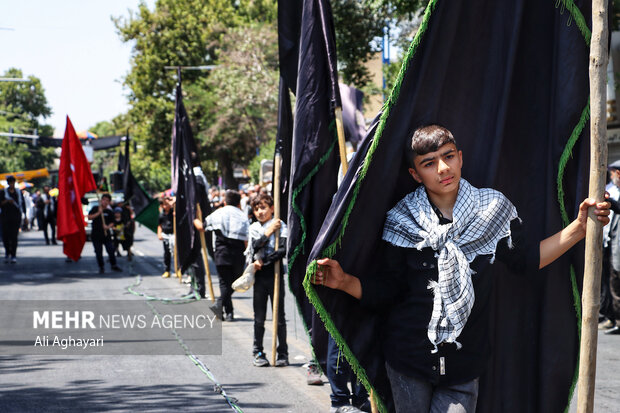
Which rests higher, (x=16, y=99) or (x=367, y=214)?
(x=16, y=99)

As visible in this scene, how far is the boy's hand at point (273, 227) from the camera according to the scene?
339 inches

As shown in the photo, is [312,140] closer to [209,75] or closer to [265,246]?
[265,246]

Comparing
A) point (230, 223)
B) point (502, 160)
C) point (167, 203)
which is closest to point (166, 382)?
point (230, 223)

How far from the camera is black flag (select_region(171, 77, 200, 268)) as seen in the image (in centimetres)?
1398

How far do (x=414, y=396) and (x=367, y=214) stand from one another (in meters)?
0.73

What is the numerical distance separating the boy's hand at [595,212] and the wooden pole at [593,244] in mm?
20

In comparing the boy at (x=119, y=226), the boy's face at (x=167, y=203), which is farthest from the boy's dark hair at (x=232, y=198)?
the boy at (x=119, y=226)

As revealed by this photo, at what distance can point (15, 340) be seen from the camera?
34.2ft

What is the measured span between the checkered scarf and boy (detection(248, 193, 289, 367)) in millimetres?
5110

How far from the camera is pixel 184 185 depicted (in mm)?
14516

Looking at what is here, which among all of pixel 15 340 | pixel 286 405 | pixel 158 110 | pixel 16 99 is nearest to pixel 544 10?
pixel 286 405

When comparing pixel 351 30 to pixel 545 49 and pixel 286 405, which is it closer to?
pixel 286 405

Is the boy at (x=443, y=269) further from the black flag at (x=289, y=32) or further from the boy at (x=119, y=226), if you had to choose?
the boy at (x=119, y=226)

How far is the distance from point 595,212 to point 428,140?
2.21 ft
